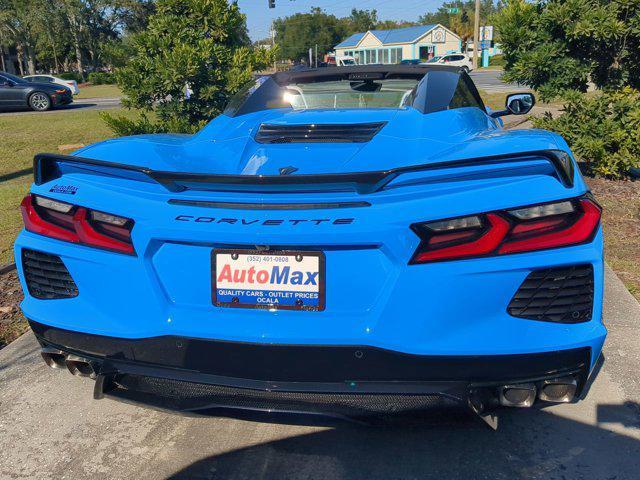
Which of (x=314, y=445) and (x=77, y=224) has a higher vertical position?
(x=77, y=224)

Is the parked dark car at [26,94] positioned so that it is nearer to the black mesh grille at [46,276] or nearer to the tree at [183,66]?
the tree at [183,66]

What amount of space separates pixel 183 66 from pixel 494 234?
5.44m

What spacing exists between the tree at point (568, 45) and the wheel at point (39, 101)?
17116 mm

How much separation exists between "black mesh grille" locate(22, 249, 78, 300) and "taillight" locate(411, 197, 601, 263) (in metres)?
1.29

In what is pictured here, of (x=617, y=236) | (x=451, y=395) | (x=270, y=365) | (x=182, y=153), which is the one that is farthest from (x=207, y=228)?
(x=617, y=236)

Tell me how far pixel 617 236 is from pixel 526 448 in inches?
137

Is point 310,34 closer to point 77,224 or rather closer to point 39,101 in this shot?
point 39,101

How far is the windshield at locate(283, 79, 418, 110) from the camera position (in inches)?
147

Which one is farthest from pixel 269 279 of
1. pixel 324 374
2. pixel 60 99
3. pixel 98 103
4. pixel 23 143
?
pixel 98 103

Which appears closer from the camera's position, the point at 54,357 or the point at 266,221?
the point at 266,221

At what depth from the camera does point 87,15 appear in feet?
221

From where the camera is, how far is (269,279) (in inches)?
78.8

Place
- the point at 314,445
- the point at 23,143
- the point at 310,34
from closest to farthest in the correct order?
the point at 314,445, the point at 23,143, the point at 310,34

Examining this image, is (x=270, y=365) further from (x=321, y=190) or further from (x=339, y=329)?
(x=321, y=190)
